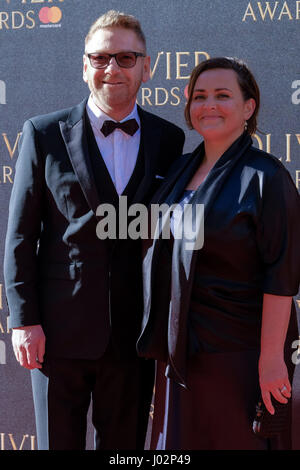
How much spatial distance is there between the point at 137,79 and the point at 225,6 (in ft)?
3.00

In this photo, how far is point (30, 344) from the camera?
6.64 feet

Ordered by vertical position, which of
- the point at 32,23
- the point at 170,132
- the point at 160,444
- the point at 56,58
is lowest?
the point at 160,444

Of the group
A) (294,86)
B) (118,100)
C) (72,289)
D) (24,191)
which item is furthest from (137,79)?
(294,86)

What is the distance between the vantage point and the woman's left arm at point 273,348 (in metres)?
1.83

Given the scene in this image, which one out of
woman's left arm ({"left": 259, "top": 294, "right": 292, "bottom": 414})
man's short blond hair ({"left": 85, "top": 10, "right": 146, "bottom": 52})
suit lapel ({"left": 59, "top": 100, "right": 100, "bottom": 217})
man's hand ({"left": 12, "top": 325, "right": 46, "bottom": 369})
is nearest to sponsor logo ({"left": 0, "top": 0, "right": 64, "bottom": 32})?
man's short blond hair ({"left": 85, "top": 10, "right": 146, "bottom": 52})

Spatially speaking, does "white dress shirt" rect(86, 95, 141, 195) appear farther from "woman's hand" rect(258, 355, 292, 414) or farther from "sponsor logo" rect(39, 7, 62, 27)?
"sponsor logo" rect(39, 7, 62, 27)

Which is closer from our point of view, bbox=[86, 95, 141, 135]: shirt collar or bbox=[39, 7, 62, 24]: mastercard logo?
bbox=[86, 95, 141, 135]: shirt collar

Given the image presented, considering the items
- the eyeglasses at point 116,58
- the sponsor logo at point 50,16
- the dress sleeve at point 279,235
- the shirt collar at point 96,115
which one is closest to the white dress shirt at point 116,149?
the shirt collar at point 96,115

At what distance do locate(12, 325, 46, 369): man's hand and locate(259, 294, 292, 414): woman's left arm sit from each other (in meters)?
0.76

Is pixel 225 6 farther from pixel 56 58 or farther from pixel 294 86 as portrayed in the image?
pixel 56 58

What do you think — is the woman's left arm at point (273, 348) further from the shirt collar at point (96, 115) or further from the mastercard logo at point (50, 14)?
the mastercard logo at point (50, 14)

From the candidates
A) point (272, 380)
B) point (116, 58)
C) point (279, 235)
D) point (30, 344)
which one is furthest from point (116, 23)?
point (272, 380)

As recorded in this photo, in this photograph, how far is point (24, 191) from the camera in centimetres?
203

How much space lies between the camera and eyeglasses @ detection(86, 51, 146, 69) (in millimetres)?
2072
